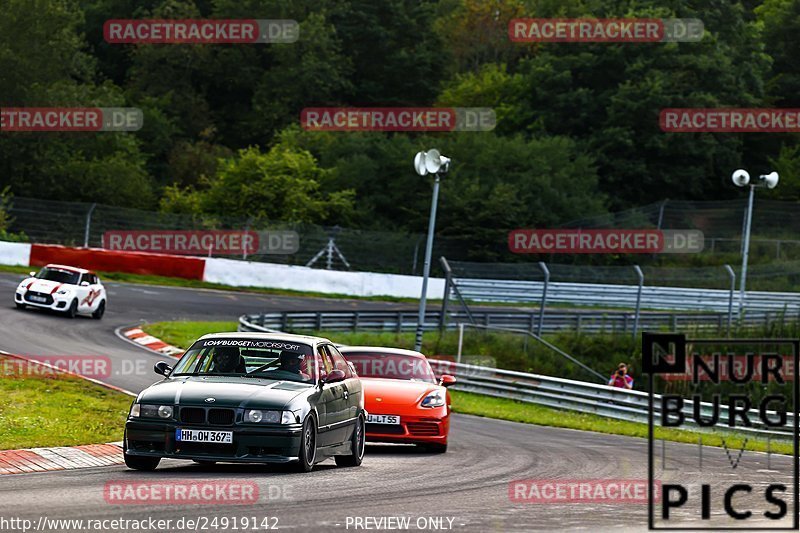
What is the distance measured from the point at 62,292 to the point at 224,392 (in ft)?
67.4

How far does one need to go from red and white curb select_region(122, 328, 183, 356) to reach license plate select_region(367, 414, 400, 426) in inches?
507

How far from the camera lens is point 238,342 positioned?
12469 millimetres

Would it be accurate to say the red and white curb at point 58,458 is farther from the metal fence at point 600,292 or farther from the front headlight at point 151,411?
the metal fence at point 600,292

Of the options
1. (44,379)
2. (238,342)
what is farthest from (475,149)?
(238,342)

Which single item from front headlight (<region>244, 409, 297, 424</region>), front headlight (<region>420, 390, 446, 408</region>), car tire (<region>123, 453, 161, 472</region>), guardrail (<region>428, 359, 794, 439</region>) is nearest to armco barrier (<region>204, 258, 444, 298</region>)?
guardrail (<region>428, 359, 794, 439</region>)

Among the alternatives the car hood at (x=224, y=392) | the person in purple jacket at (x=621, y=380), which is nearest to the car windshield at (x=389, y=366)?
the car hood at (x=224, y=392)

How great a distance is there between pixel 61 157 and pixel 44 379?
42.3 m

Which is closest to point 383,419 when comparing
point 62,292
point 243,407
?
point 243,407

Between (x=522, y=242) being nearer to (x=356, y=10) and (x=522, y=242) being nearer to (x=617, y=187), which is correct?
(x=617, y=187)

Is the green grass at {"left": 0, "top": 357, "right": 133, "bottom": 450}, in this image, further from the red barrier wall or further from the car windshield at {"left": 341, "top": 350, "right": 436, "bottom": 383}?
the red barrier wall

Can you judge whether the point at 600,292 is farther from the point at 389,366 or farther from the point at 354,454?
the point at 354,454

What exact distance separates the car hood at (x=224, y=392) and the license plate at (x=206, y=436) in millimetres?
228

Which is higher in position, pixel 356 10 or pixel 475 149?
pixel 356 10

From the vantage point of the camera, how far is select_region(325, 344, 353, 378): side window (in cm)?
1329
